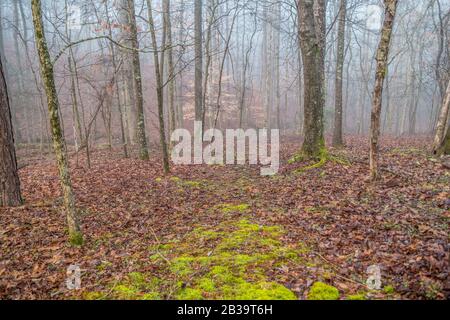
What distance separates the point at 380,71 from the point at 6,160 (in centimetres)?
861

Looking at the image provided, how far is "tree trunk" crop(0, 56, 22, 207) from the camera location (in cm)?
684

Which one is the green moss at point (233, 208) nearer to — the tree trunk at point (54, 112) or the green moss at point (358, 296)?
the tree trunk at point (54, 112)

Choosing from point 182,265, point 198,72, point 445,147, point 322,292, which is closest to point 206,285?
point 182,265

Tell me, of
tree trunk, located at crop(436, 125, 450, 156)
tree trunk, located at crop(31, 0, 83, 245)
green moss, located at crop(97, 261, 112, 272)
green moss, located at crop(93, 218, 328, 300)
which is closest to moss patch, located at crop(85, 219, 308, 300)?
green moss, located at crop(93, 218, 328, 300)

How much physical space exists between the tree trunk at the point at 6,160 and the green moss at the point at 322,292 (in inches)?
272

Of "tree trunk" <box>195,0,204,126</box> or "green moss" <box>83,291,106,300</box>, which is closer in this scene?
"green moss" <box>83,291,106,300</box>

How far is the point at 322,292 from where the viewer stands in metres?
3.57

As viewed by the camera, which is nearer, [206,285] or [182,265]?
[206,285]

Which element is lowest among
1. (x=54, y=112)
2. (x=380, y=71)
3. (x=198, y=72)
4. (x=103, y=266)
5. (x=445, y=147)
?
(x=103, y=266)

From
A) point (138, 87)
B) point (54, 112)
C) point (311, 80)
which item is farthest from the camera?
point (138, 87)

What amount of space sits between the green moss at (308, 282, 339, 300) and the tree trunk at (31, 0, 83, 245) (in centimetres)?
406

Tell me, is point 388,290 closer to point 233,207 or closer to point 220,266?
point 220,266

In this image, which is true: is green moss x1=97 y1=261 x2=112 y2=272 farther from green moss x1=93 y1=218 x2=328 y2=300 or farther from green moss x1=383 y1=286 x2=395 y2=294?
green moss x1=383 y1=286 x2=395 y2=294
